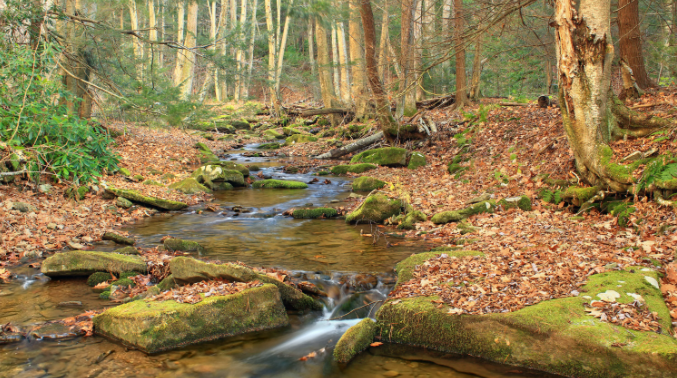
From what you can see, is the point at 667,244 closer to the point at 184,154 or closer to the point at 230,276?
the point at 230,276

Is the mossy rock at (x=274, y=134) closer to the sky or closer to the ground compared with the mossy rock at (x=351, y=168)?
closer to the sky

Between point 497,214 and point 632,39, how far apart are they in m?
5.68

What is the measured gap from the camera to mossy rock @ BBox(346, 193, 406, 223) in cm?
947

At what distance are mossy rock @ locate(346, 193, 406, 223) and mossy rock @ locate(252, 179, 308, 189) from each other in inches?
173

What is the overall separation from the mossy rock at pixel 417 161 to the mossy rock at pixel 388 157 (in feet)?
0.97

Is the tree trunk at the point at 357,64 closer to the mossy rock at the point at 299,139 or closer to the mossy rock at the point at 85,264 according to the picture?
the mossy rock at the point at 299,139

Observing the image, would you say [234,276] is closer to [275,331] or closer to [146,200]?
[275,331]

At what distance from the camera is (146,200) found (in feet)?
35.0

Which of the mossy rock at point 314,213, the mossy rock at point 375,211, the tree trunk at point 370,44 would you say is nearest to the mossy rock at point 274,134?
the tree trunk at point 370,44

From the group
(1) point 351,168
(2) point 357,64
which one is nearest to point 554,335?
(1) point 351,168

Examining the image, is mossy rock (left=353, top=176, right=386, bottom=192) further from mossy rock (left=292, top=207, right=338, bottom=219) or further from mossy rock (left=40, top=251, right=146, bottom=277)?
mossy rock (left=40, top=251, right=146, bottom=277)

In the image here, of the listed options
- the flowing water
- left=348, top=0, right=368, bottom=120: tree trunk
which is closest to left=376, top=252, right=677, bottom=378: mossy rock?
the flowing water

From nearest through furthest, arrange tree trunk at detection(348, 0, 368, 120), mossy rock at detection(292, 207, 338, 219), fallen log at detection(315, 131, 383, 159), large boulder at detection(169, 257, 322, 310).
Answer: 1. large boulder at detection(169, 257, 322, 310)
2. mossy rock at detection(292, 207, 338, 219)
3. fallen log at detection(315, 131, 383, 159)
4. tree trunk at detection(348, 0, 368, 120)

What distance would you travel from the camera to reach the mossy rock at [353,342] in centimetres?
448
